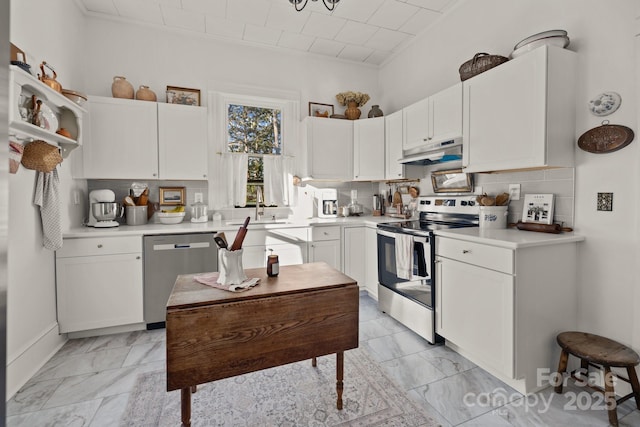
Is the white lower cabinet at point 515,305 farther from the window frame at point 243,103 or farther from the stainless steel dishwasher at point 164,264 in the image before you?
the window frame at point 243,103

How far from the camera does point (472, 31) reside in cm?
290

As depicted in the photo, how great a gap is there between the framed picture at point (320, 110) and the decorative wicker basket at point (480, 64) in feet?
6.10

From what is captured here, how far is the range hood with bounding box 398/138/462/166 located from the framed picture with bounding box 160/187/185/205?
2535 mm

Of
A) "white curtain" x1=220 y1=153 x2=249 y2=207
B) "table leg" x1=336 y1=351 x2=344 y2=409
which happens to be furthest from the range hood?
"table leg" x1=336 y1=351 x2=344 y2=409

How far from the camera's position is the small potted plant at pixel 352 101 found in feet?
12.8

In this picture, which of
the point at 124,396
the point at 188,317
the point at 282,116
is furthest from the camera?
the point at 282,116

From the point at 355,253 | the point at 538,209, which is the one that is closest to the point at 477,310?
the point at 538,209

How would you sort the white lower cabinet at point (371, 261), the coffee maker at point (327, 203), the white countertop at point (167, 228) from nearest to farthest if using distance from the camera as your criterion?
the white countertop at point (167, 228)
the white lower cabinet at point (371, 261)
the coffee maker at point (327, 203)

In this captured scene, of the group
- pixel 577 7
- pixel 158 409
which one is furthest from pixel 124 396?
pixel 577 7

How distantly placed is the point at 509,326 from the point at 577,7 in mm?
2204

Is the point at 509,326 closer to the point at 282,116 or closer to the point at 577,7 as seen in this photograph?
the point at 577,7

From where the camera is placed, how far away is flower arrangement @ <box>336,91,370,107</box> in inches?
154

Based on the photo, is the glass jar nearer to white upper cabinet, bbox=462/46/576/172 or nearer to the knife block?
the knife block

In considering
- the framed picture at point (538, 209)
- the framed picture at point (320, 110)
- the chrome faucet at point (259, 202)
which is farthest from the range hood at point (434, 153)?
the chrome faucet at point (259, 202)
